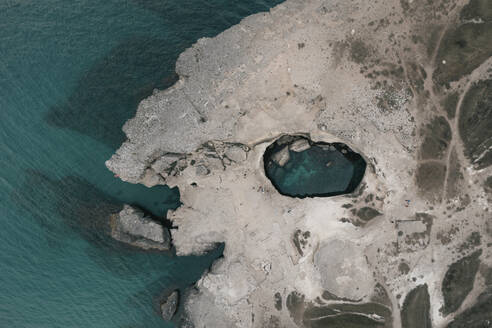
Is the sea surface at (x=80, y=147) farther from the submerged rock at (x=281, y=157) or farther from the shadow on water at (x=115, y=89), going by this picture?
the submerged rock at (x=281, y=157)

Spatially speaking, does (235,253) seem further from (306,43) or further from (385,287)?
(306,43)

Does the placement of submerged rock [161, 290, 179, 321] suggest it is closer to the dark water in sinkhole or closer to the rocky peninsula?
→ the rocky peninsula

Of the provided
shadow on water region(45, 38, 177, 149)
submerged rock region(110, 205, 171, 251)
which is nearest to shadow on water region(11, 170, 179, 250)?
submerged rock region(110, 205, 171, 251)

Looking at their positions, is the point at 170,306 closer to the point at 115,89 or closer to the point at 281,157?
the point at 281,157

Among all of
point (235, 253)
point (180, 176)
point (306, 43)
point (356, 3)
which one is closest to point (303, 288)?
point (235, 253)

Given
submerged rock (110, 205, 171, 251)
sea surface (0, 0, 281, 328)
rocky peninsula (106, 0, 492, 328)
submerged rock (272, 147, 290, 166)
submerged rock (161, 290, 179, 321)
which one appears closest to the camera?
rocky peninsula (106, 0, 492, 328)

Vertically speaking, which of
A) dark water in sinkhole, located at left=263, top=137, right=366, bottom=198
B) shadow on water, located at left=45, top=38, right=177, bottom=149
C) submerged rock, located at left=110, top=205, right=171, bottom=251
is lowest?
submerged rock, located at left=110, top=205, right=171, bottom=251

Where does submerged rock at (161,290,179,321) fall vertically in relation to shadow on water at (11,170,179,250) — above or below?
below
